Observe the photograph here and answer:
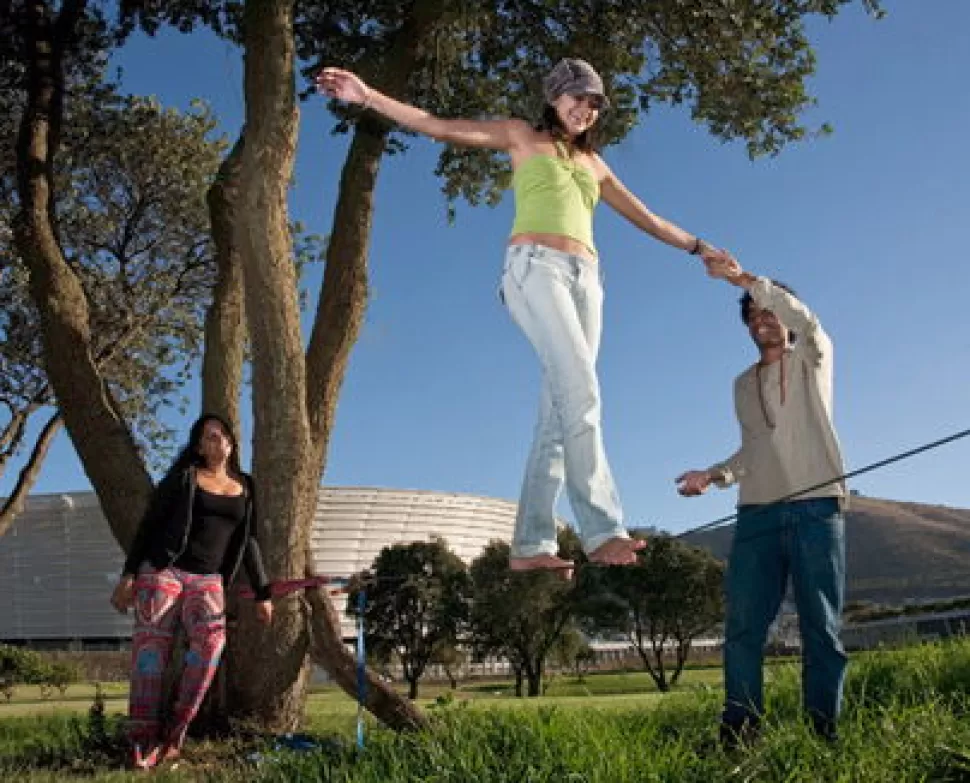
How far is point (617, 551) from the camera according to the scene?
11.7 feet

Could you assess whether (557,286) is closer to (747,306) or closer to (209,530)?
(747,306)

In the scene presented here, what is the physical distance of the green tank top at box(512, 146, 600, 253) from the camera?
3.66m

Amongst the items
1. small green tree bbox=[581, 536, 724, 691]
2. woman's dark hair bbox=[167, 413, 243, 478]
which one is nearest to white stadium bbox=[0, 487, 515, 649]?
small green tree bbox=[581, 536, 724, 691]

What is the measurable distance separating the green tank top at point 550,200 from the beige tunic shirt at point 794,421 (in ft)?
4.27

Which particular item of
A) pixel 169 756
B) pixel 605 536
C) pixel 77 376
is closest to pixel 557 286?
pixel 605 536

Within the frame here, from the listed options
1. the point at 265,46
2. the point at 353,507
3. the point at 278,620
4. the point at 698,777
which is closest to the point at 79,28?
the point at 265,46

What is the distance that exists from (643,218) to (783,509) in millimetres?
1463

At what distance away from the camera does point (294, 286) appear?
8547 millimetres

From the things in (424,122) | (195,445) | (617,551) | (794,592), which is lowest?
(794,592)

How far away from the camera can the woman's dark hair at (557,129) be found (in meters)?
3.81

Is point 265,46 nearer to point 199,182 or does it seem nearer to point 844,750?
point 844,750

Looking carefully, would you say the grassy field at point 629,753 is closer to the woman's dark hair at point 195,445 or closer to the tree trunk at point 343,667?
the woman's dark hair at point 195,445

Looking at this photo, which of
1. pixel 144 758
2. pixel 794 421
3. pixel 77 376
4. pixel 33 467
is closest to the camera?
pixel 794 421

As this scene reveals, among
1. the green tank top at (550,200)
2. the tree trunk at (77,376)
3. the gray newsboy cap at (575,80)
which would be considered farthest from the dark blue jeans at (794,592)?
the tree trunk at (77,376)
